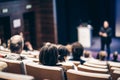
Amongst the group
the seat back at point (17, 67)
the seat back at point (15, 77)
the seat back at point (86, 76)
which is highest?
the seat back at point (15, 77)

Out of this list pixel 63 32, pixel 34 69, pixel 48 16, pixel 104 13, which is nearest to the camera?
pixel 34 69

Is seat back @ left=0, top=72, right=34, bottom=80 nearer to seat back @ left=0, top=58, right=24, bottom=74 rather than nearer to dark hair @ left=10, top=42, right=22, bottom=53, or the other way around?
seat back @ left=0, top=58, right=24, bottom=74

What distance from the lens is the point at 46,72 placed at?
8.02 feet

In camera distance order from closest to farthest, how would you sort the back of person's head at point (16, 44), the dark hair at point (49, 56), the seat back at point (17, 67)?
the seat back at point (17, 67), the dark hair at point (49, 56), the back of person's head at point (16, 44)

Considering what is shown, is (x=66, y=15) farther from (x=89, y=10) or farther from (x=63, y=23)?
(x=89, y=10)

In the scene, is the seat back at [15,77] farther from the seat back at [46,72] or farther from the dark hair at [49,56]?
the dark hair at [49,56]

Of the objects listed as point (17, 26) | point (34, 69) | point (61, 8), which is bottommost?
point (34, 69)

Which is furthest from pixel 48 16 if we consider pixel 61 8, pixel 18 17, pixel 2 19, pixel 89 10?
pixel 89 10

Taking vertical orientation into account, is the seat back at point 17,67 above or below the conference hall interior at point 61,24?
below

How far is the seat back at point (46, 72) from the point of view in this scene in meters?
2.40

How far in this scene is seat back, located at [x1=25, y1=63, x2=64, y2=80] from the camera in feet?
7.88

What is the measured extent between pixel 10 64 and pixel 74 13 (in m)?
7.60

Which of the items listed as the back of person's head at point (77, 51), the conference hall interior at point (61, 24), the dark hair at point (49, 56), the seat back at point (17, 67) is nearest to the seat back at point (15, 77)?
the seat back at point (17, 67)

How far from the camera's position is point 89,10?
11.3 m
